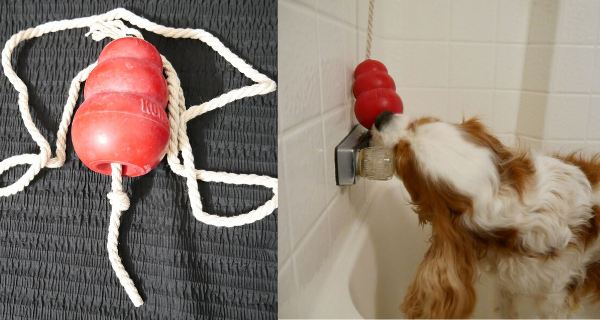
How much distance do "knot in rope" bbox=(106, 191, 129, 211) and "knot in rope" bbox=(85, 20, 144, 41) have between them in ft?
0.75

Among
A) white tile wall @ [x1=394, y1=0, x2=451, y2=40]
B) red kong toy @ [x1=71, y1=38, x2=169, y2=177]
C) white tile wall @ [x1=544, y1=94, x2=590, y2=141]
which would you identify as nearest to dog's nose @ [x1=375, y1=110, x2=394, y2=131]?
red kong toy @ [x1=71, y1=38, x2=169, y2=177]

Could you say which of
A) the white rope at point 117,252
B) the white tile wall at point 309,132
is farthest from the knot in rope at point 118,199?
the white tile wall at point 309,132

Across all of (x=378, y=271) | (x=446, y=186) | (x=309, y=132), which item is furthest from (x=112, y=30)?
(x=378, y=271)

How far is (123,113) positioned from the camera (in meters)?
0.43

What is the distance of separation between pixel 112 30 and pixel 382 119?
51 cm

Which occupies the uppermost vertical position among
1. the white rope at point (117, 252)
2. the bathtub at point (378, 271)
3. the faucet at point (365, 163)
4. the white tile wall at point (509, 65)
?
the white tile wall at point (509, 65)

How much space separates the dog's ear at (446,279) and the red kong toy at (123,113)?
0.55 meters

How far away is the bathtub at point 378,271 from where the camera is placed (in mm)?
622

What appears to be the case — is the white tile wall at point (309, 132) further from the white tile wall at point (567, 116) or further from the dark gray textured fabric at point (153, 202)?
the white tile wall at point (567, 116)

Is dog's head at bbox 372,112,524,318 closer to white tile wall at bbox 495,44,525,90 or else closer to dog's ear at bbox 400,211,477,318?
dog's ear at bbox 400,211,477,318

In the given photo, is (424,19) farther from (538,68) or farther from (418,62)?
(538,68)

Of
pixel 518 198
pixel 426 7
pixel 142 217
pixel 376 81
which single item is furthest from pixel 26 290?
pixel 426 7

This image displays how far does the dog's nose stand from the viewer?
765 millimetres

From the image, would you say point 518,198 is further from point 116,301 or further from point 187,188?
point 116,301
